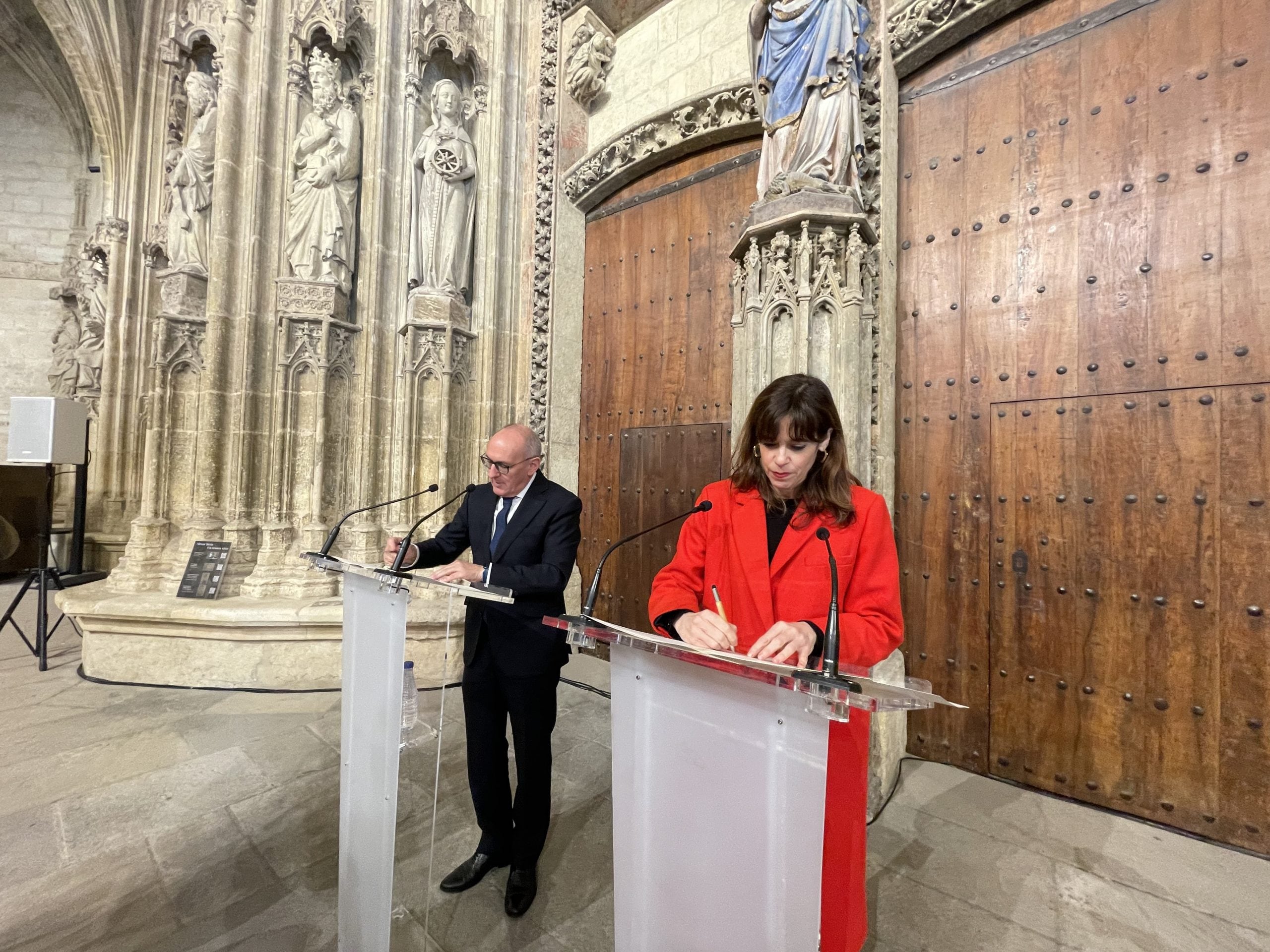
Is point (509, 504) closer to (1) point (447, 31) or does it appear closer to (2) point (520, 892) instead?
(2) point (520, 892)

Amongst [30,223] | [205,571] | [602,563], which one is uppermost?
[30,223]

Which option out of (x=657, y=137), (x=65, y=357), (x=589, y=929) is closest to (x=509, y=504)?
(x=589, y=929)

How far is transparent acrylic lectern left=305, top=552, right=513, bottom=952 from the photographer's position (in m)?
1.34

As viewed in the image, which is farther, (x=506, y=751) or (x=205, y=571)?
(x=205, y=571)

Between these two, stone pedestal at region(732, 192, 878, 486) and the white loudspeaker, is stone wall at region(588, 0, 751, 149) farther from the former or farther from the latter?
the white loudspeaker

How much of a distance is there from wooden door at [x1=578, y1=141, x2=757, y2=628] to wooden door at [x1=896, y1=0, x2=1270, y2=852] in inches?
42.3

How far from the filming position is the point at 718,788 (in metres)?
0.89

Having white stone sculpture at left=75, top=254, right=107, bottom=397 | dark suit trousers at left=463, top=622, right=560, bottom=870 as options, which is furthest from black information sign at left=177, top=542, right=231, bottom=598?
white stone sculpture at left=75, top=254, right=107, bottom=397

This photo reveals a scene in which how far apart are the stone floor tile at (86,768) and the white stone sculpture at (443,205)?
318 centimetres

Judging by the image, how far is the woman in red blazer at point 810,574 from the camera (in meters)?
1.08

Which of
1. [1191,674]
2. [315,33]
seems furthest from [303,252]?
[1191,674]

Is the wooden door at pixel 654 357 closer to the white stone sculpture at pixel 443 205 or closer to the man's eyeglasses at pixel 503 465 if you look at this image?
the white stone sculpture at pixel 443 205

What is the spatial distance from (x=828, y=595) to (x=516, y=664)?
3.46 feet

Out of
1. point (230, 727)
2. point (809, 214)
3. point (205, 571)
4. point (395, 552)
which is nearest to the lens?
point (395, 552)
